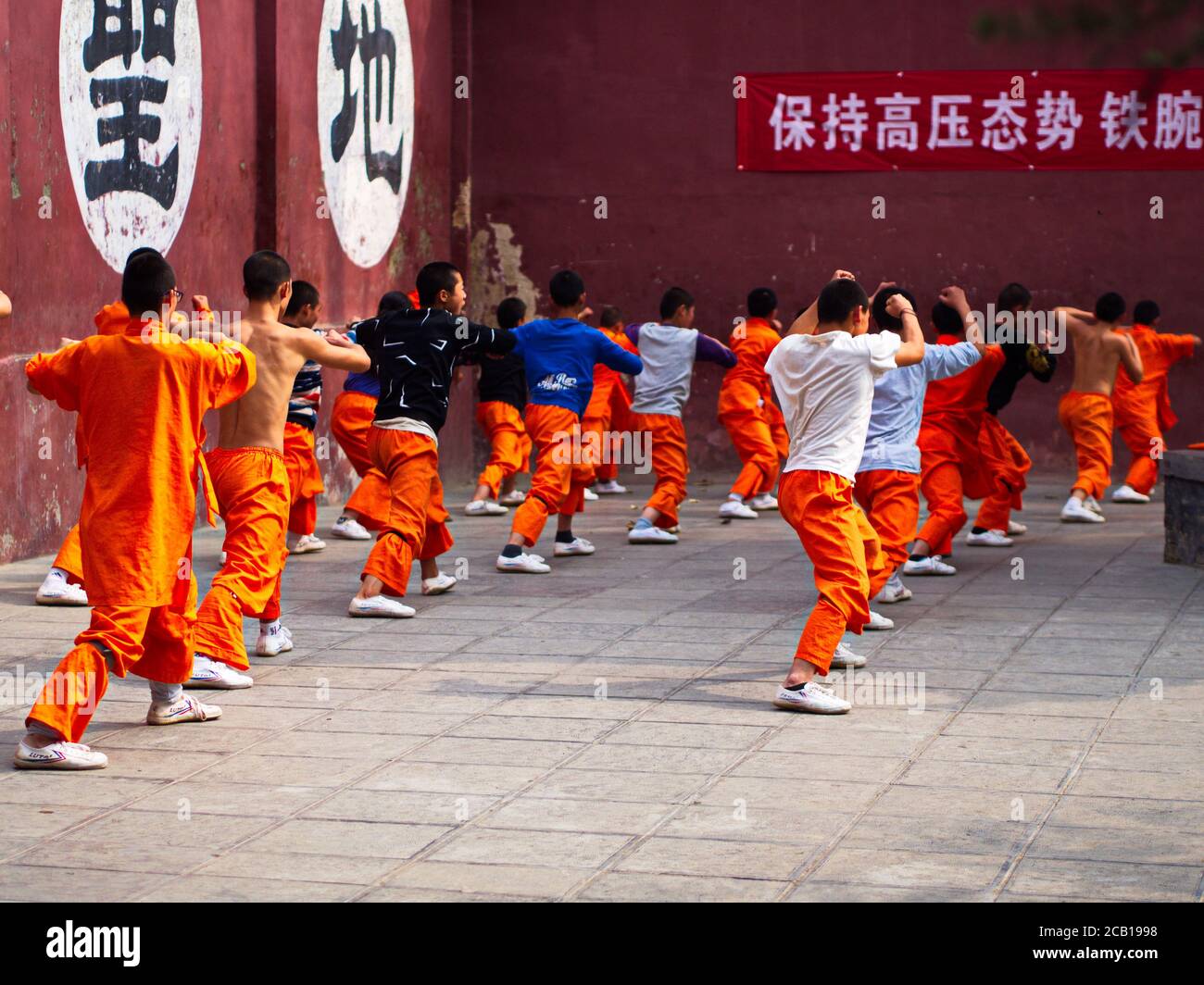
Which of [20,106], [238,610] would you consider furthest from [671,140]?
[238,610]

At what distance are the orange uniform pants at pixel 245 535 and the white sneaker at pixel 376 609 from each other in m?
1.27

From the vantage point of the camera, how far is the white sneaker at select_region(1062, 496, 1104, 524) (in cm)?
1241

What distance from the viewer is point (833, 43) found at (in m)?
15.2

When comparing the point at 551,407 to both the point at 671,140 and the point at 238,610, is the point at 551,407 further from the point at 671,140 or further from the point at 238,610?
the point at 671,140

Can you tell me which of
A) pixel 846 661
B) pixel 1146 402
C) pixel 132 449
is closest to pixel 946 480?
pixel 846 661

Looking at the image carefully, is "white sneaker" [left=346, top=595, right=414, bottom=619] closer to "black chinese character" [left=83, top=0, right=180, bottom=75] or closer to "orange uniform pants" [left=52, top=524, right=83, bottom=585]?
"orange uniform pants" [left=52, top=524, right=83, bottom=585]

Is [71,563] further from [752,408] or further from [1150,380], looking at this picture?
[1150,380]

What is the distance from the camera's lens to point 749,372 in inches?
494

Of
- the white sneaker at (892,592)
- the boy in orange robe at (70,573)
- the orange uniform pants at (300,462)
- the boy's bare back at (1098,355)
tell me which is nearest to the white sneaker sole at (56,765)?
the boy in orange robe at (70,573)

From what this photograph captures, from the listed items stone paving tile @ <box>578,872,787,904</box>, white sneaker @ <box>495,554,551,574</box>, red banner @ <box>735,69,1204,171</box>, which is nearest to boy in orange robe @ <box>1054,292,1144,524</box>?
red banner @ <box>735,69,1204,171</box>

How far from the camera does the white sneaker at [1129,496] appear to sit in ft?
44.5

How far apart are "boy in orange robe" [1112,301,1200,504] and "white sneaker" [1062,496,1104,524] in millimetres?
1074

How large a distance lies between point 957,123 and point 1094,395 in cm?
344

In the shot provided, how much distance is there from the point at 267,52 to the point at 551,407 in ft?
12.3
